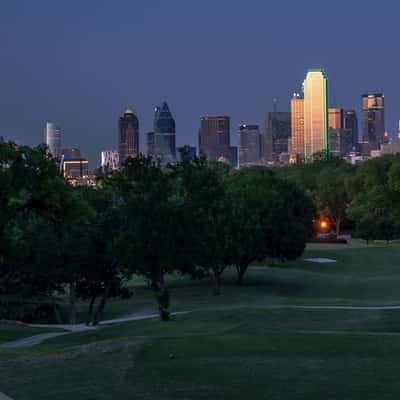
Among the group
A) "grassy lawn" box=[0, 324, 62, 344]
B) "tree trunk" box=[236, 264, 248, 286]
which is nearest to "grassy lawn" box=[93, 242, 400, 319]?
"tree trunk" box=[236, 264, 248, 286]

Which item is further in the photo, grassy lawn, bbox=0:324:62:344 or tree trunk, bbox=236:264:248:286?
tree trunk, bbox=236:264:248:286

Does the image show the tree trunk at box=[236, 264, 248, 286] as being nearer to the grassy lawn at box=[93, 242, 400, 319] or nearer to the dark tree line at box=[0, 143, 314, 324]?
the grassy lawn at box=[93, 242, 400, 319]

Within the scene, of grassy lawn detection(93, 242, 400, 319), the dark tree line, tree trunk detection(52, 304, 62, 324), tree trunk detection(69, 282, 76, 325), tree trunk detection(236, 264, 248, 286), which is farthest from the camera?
tree trunk detection(236, 264, 248, 286)

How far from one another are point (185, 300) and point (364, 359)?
28979 millimetres

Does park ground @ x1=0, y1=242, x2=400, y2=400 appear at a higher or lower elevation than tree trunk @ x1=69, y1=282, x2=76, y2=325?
higher

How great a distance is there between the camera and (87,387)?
13.5 m

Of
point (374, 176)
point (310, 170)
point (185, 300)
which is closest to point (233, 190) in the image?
point (185, 300)

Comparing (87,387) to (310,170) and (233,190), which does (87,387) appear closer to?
(233,190)

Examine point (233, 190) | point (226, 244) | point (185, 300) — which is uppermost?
point (233, 190)

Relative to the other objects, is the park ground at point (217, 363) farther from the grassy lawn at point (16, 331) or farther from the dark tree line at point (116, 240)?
the dark tree line at point (116, 240)

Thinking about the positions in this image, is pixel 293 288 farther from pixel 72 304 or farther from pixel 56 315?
pixel 56 315

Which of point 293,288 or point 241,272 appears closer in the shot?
point 293,288

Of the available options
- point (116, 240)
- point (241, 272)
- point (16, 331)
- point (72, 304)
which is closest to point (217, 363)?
point (16, 331)

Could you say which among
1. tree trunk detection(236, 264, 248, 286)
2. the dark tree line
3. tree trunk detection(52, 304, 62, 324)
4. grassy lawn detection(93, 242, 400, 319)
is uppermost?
the dark tree line
